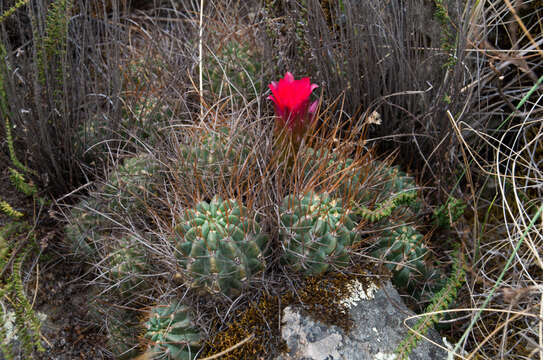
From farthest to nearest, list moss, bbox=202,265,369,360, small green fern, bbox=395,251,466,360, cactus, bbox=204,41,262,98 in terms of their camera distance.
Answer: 1. cactus, bbox=204,41,262,98
2. moss, bbox=202,265,369,360
3. small green fern, bbox=395,251,466,360

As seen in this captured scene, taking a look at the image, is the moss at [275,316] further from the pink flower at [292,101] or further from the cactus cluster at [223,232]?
the pink flower at [292,101]

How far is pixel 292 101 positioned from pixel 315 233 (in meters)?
0.46

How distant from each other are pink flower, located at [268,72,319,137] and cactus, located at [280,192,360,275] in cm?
29

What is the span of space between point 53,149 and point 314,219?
112 centimetres

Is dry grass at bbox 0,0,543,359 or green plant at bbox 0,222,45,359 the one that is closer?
green plant at bbox 0,222,45,359

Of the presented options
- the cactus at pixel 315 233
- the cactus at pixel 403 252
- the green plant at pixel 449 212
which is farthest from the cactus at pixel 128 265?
the green plant at pixel 449 212

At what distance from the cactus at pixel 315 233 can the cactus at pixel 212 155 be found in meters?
0.30

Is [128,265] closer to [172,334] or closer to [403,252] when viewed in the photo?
[172,334]

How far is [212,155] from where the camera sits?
5.65ft

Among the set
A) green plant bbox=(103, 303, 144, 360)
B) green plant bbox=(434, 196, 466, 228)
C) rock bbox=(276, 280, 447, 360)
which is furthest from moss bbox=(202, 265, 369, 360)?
green plant bbox=(434, 196, 466, 228)

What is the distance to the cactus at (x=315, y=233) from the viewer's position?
146 centimetres

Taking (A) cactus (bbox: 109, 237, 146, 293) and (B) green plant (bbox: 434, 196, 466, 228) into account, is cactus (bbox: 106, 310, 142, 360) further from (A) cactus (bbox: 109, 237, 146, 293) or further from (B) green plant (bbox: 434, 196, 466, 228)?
(B) green plant (bbox: 434, 196, 466, 228)

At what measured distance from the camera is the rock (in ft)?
4.56

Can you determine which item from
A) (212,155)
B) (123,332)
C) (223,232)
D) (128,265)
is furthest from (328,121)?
(123,332)
